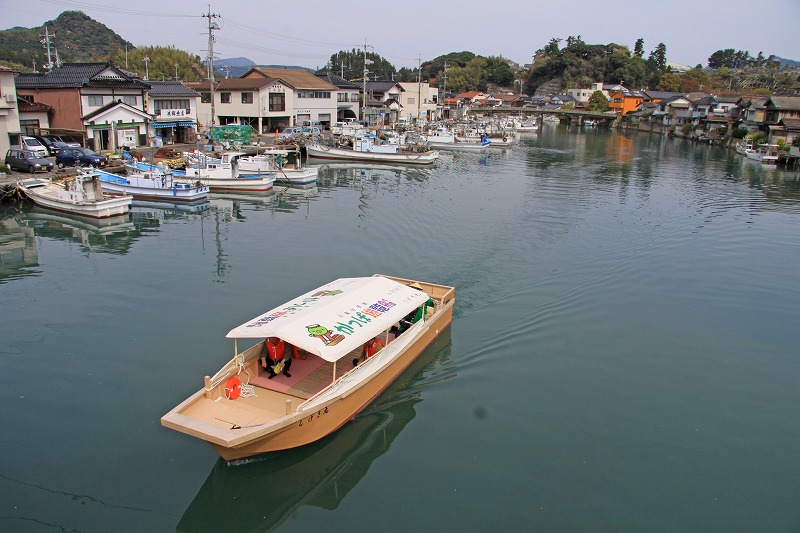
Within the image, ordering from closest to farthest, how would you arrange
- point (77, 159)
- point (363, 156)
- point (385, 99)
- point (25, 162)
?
point (25, 162) → point (77, 159) → point (363, 156) → point (385, 99)

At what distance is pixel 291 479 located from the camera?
10.8 metres

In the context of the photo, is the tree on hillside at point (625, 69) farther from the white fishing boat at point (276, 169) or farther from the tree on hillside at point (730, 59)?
the white fishing boat at point (276, 169)

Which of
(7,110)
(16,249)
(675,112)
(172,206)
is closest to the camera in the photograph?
(16,249)

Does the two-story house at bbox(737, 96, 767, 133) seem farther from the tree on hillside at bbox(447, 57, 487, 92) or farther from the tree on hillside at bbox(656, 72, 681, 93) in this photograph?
the tree on hillside at bbox(447, 57, 487, 92)

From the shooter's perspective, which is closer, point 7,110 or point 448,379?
point 448,379

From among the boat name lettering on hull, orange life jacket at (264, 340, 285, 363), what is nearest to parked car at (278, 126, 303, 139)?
orange life jacket at (264, 340, 285, 363)

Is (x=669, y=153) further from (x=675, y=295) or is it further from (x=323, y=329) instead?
(x=323, y=329)

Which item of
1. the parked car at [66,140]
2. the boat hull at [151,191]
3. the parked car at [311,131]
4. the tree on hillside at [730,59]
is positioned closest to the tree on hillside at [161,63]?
the parked car at [311,131]

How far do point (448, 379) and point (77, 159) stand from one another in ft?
106

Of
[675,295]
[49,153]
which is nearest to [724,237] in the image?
[675,295]

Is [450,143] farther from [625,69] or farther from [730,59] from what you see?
[730,59]

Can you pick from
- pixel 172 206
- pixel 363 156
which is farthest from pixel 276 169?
pixel 363 156

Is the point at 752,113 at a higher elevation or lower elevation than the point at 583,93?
lower

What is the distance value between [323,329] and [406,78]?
178 metres
